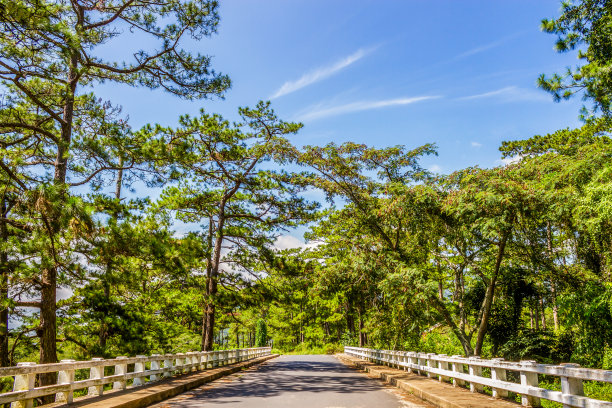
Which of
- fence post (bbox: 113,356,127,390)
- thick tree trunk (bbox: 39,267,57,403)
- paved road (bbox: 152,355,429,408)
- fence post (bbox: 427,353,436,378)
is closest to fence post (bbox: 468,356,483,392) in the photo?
A: paved road (bbox: 152,355,429,408)

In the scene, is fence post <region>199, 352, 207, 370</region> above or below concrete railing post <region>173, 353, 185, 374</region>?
below

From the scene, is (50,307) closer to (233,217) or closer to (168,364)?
(168,364)

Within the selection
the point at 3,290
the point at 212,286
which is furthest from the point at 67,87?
the point at 212,286

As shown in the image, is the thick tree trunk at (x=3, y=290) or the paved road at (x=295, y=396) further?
the thick tree trunk at (x=3, y=290)

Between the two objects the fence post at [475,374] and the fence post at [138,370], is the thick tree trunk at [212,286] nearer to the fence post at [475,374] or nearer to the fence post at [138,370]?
the fence post at [138,370]

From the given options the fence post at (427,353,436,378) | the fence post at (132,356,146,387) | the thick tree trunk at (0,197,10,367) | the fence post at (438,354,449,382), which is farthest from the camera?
the fence post at (427,353,436,378)

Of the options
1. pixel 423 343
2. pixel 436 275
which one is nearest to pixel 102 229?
pixel 436 275

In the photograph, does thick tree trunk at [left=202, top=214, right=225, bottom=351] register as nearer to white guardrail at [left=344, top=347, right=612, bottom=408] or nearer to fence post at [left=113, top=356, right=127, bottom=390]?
fence post at [left=113, top=356, right=127, bottom=390]

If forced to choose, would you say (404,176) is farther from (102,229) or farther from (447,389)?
(102,229)

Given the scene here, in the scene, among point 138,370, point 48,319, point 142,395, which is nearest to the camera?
point 142,395

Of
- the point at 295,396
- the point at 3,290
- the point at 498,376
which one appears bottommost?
the point at 295,396

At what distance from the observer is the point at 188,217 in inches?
903

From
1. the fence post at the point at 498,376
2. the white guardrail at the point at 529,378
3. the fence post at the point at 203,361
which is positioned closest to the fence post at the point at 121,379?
the fence post at the point at 203,361

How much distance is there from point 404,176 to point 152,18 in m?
14.0
